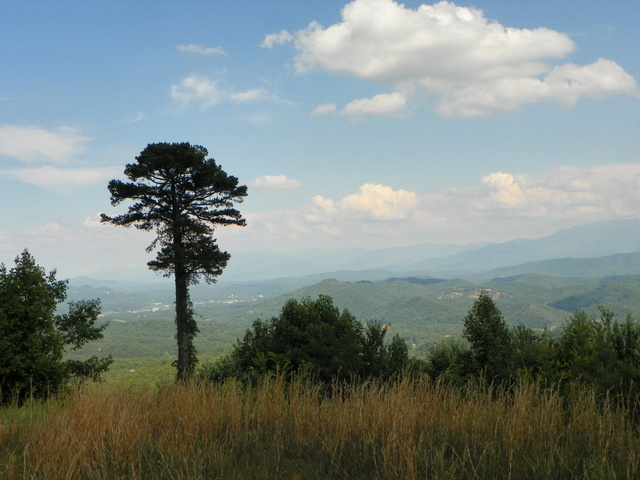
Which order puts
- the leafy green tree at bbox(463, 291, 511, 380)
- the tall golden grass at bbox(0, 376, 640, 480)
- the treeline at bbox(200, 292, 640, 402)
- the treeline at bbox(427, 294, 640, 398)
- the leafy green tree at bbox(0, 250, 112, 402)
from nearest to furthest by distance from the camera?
the tall golden grass at bbox(0, 376, 640, 480) < the treeline at bbox(427, 294, 640, 398) < the leafy green tree at bbox(0, 250, 112, 402) < the treeline at bbox(200, 292, 640, 402) < the leafy green tree at bbox(463, 291, 511, 380)

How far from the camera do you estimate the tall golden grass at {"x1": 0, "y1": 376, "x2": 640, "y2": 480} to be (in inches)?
196

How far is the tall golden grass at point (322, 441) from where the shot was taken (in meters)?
4.98

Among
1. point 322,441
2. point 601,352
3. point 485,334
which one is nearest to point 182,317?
point 485,334

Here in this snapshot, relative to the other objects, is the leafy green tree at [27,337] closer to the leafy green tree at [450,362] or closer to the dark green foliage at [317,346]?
the dark green foliage at [317,346]

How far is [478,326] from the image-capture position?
3080 centimetres

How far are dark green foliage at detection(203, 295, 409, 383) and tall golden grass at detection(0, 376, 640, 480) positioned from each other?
16181mm

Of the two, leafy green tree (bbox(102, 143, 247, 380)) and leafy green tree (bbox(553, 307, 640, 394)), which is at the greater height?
leafy green tree (bbox(102, 143, 247, 380))

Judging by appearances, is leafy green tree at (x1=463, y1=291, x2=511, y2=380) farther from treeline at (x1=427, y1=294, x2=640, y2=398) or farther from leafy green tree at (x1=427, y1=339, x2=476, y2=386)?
leafy green tree at (x1=427, y1=339, x2=476, y2=386)

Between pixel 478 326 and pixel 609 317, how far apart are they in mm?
16190

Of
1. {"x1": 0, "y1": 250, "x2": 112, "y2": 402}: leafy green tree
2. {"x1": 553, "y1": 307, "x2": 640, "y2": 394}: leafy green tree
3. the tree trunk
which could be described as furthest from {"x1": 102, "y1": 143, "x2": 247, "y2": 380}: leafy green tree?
{"x1": 553, "y1": 307, "x2": 640, "y2": 394}: leafy green tree

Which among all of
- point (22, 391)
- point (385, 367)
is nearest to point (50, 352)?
point (22, 391)

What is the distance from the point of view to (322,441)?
18.2 feet

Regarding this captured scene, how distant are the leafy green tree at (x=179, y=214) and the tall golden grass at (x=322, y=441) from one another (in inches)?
925

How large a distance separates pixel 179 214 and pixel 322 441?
90.0 feet
